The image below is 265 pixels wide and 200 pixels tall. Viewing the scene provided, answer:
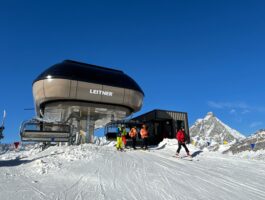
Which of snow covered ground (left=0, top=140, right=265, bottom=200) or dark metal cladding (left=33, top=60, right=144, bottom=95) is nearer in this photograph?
snow covered ground (left=0, top=140, right=265, bottom=200)

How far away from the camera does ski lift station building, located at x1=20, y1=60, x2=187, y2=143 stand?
1069 inches

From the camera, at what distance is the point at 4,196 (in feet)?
20.1

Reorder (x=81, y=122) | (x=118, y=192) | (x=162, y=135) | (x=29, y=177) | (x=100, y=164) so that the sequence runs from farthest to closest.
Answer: (x=81, y=122)
(x=162, y=135)
(x=100, y=164)
(x=29, y=177)
(x=118, y=192)

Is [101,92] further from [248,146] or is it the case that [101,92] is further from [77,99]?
[248,146]

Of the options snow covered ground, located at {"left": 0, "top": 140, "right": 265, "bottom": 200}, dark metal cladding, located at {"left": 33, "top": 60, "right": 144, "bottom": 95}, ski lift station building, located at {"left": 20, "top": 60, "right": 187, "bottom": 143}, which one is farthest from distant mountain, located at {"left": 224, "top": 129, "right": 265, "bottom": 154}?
snow covered ground, located at {"left": 0, "top": 140, "right": 265, "bottom": 200}

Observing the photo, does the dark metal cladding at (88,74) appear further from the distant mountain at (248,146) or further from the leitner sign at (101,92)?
the distant mountain at (248,146)

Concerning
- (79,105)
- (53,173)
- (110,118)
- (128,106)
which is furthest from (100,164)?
(110,118)

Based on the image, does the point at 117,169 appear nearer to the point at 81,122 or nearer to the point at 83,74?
the point at 83,74

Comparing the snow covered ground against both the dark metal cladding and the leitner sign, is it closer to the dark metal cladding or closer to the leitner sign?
the leitner sign

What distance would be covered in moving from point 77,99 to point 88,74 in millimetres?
3185

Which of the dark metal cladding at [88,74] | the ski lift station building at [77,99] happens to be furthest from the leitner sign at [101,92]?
the dark metal cladding at [88,74]

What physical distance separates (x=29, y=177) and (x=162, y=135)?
23.1 m

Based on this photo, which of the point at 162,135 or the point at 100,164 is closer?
the point at 100,164

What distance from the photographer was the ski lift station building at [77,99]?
89.1ft
